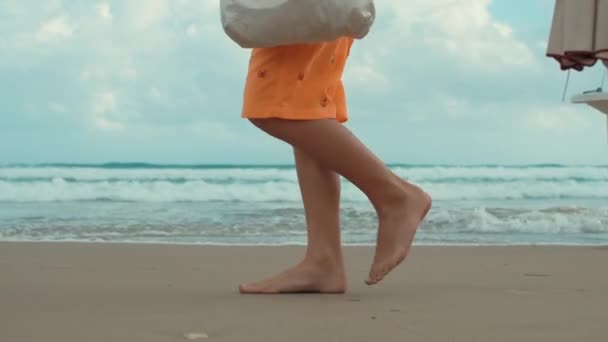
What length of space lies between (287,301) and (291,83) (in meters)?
0.58

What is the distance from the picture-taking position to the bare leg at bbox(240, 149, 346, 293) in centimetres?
269

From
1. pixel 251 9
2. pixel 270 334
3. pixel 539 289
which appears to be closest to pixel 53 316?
pixel 270 334

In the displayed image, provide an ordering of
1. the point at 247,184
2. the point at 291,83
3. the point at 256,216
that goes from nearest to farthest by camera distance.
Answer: the point at 291,83 < the point at 256,216 < the point at 247,184

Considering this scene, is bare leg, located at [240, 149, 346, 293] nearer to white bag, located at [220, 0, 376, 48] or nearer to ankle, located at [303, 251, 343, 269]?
ankle, located at [303, 251, 343, 269]

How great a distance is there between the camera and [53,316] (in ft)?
7.40

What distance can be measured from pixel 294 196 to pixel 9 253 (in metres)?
7.45

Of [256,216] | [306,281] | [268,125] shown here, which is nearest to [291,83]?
[268,125]

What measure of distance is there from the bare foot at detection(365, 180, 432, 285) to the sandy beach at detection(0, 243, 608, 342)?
0.33 feet

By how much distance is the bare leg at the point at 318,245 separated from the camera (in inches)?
106

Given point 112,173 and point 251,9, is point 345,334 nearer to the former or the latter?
point 251,9

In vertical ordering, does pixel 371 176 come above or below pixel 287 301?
above

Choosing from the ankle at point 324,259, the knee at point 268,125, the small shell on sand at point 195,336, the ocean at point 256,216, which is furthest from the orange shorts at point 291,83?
the ocean at point 256,216

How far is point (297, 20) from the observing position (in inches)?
93.4

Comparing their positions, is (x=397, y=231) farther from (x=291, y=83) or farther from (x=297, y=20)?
(x=297, y=20)
